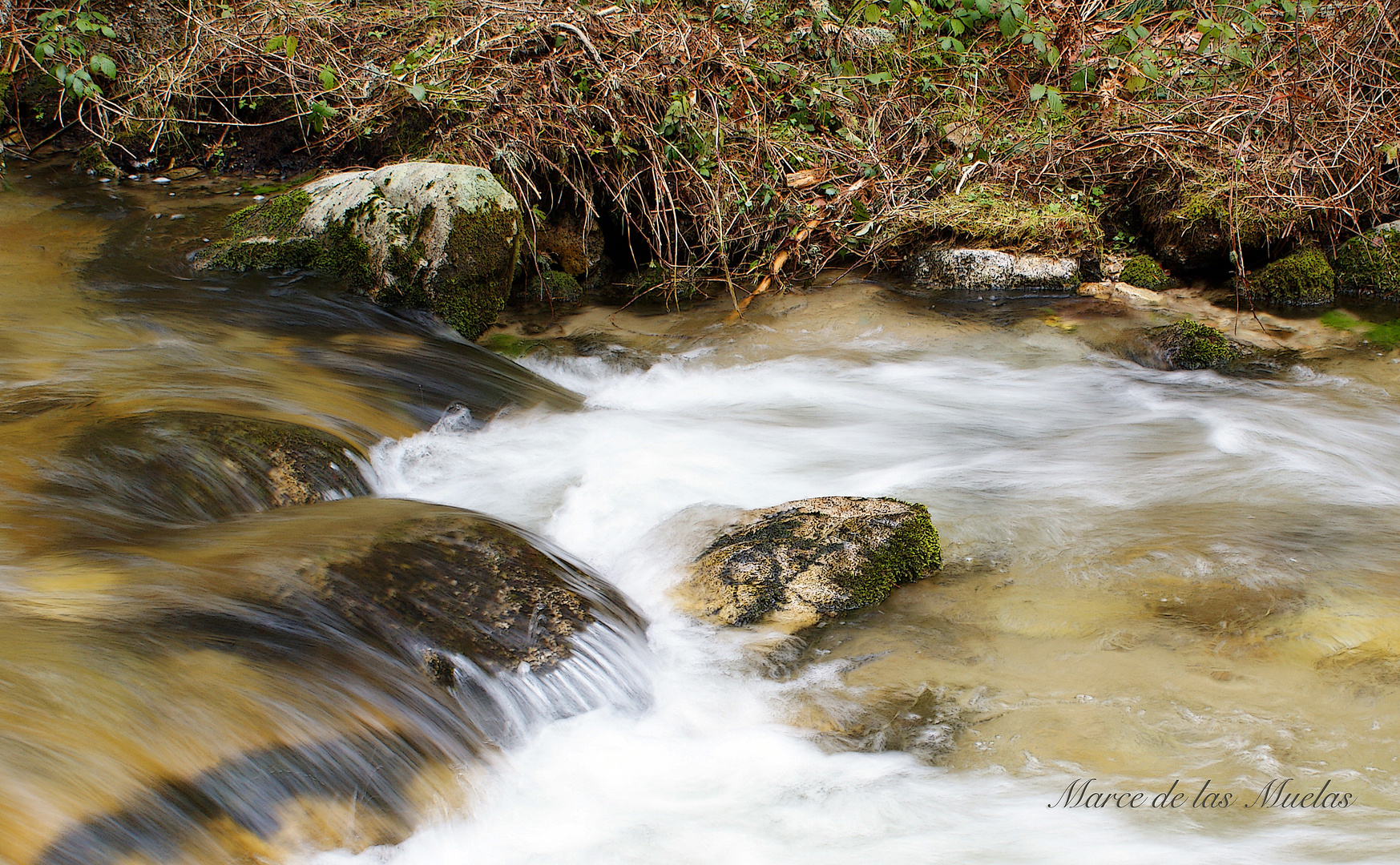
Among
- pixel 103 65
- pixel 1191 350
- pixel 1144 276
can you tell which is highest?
pixel 103 65

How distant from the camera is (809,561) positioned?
3.45 metres

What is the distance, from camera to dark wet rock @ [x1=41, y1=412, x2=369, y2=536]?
3197 millimetres

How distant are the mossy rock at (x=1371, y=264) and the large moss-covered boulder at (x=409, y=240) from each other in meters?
5.79

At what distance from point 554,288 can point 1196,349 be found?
4301 mm

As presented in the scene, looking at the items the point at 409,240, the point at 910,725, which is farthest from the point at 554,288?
the point at 910,725

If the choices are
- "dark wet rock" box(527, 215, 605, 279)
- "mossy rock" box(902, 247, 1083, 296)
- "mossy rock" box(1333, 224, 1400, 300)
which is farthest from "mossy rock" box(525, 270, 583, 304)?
"mossy rock" box(1333, 224, 1400, 300)

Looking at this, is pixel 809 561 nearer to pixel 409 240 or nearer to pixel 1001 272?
pixel 409 240

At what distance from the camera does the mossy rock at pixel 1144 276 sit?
7145 mm

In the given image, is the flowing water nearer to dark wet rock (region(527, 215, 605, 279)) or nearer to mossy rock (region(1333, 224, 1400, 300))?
mossy rock (region(1333, 224, 1400, 300))

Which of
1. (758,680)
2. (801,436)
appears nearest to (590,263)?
(801,436)

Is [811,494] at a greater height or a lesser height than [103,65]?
lesser

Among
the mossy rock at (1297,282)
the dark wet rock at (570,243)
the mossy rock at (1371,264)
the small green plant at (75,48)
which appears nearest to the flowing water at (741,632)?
the mossy rock at (1297,282)

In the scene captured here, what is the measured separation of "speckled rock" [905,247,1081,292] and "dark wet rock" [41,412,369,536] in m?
4.74

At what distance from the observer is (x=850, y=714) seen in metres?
2.88
